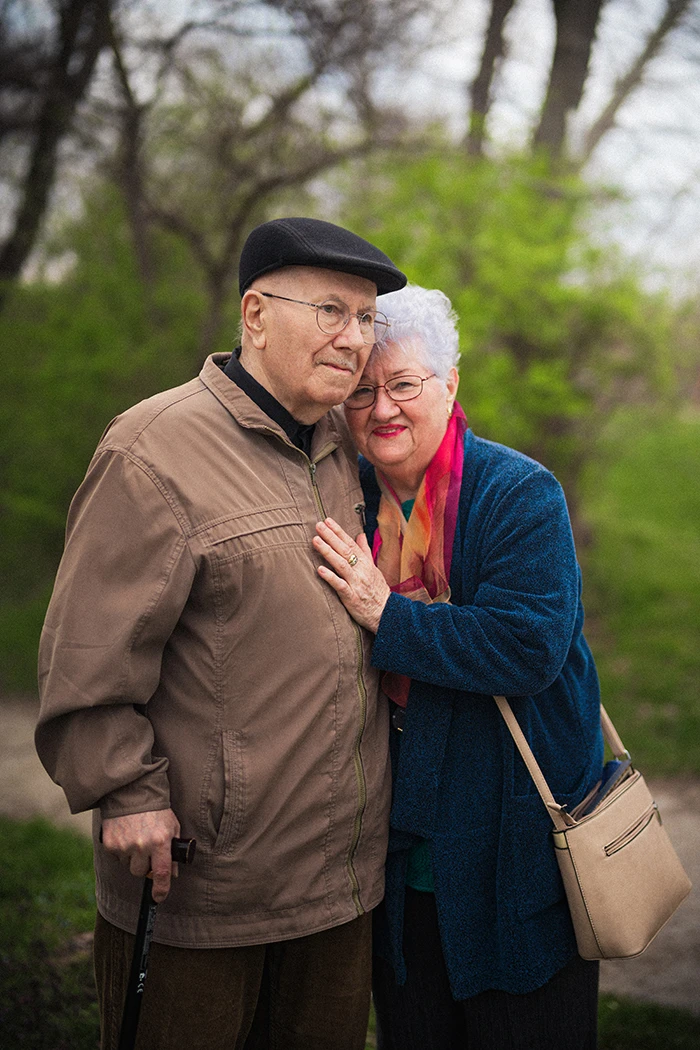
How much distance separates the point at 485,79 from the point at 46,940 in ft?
21.6

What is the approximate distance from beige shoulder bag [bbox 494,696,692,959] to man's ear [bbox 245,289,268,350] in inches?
39.5

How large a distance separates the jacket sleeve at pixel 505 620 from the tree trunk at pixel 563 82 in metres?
5.47

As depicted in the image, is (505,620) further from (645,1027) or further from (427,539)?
(645,1027)

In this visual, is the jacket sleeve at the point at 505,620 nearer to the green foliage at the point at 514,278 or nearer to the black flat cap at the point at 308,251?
the black flat cap at the point at 308,251

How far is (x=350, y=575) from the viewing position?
7.04 ft

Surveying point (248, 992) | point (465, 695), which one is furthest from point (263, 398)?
point (248, 992)

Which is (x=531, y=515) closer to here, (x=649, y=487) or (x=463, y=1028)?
(x=463, y=1028)

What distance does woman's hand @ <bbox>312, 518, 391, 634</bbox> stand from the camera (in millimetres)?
2133

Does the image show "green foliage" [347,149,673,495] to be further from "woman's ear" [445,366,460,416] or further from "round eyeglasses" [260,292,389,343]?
"round eyeglasses" [260,292,389,343]

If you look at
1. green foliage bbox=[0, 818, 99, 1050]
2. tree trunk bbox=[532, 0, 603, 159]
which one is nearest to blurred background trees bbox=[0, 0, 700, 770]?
tree trunk bbox=[532, 0, 603, 159]

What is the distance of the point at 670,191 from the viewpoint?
7332 mm

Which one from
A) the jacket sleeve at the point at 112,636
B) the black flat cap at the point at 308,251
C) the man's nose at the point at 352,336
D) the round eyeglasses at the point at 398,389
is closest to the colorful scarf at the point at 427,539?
the round eyeglasses at the point at 398,389

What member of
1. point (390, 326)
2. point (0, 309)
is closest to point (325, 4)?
point (0, 309)

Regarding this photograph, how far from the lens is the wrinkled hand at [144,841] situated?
1.95m
